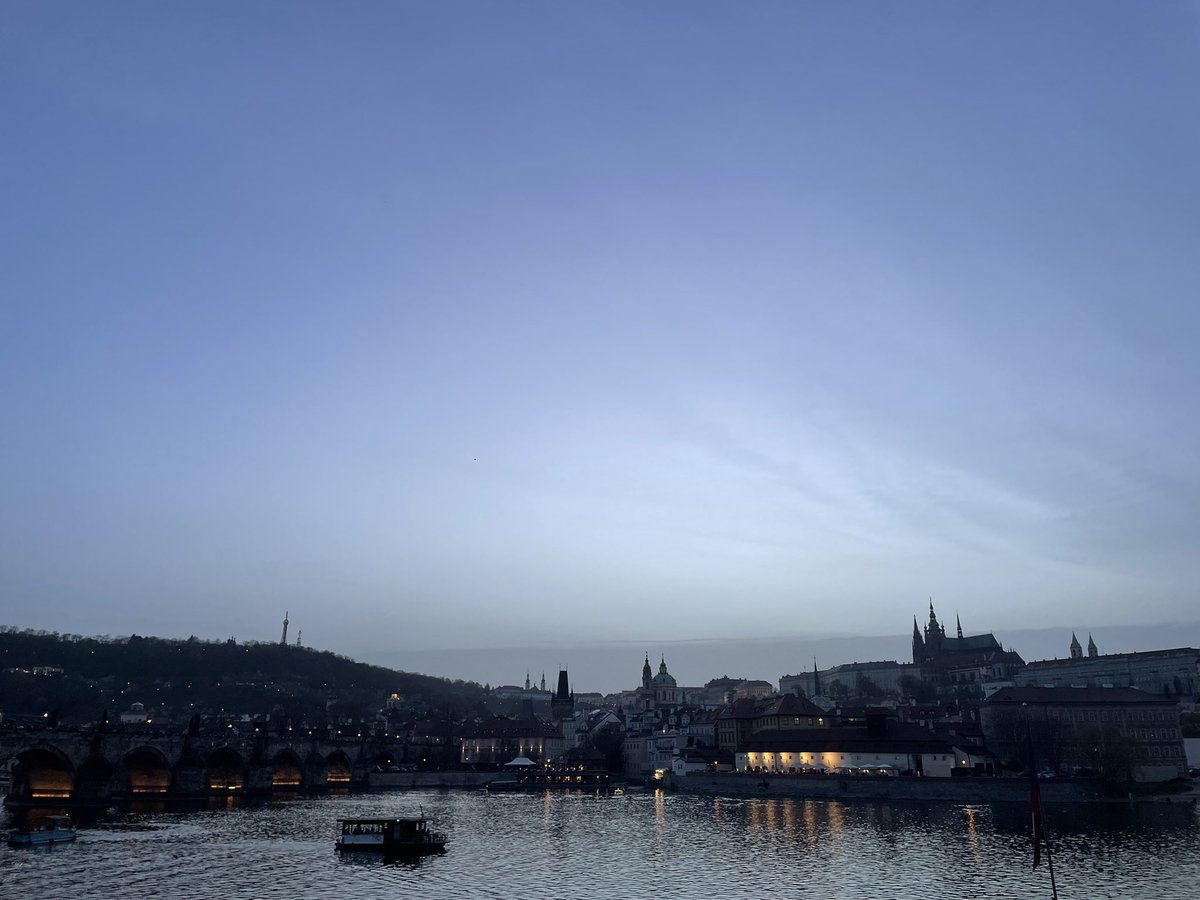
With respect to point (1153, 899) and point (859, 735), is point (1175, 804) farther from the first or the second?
point (1153, 899)

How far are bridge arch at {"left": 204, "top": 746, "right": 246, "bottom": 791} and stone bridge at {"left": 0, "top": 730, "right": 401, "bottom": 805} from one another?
128 mm

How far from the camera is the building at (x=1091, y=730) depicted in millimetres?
112812

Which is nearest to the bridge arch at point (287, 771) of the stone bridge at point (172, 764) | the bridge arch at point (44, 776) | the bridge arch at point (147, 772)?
the stone bridge at point (172, 764)

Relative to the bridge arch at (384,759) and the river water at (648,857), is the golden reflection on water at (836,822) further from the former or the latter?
the bridge arch at (384,759)

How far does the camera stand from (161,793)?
113750 millimetres

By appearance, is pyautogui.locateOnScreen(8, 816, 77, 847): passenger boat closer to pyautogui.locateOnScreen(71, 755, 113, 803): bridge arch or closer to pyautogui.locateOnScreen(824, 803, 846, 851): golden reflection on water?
pyautogui.locateOnScreen(71, 755, 113, 803): bridge arch

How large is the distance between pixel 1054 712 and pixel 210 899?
418ft

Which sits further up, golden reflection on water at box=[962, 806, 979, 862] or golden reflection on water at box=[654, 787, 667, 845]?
golden reflection on water at box=[962, 806, 979, 862]

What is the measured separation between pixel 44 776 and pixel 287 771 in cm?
4516

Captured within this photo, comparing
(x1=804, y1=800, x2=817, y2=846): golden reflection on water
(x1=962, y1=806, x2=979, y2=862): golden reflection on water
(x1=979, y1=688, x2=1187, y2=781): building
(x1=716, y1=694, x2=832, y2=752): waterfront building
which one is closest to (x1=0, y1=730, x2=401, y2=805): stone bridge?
(x1=716, y1=694, x2=832, y2=752): waterfront building

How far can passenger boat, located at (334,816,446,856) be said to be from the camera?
214 ft

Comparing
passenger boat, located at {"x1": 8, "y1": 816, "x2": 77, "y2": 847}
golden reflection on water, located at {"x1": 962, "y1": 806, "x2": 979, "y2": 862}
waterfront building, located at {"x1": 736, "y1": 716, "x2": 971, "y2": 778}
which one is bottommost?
Result: golden reflection on water, located at {"x1": 962, "y1": 806, "x2": 979, "y2": 862}

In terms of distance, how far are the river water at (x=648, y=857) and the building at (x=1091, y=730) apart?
17079 millimetres

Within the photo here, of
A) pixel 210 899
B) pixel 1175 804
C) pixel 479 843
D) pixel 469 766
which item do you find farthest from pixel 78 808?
pixel 1175 804
